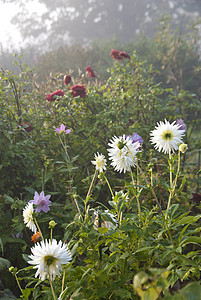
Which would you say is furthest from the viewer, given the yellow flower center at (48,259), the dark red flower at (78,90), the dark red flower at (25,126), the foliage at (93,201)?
the dark red flower at (78,90)

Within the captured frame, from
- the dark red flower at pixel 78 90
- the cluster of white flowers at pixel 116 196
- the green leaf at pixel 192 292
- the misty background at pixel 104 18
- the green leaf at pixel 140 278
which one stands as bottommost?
the green leaf at pixel 192 292

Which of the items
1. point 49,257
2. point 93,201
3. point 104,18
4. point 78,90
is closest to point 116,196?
point 49,257

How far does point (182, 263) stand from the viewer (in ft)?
2.47

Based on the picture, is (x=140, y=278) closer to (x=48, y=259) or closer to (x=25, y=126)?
(x=48, y=259)

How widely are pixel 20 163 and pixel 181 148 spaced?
107 centimetres

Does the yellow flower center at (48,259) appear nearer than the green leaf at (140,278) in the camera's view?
No

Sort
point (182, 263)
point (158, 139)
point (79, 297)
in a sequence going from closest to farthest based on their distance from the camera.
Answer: point (79, 297) < point (182, 263) < point (158, 139)

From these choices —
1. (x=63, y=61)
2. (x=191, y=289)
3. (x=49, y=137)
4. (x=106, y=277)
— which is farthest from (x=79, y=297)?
(x=63, y=61)

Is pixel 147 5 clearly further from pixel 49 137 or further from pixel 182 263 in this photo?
pixel 182 263

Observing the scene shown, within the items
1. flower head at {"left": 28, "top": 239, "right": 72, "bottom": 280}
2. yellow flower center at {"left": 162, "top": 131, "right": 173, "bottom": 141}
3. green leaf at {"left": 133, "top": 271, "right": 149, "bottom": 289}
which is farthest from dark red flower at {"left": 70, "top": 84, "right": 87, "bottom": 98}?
green leaf at {"left": 133, "top": 271, "right": 149, "bottom": 289}

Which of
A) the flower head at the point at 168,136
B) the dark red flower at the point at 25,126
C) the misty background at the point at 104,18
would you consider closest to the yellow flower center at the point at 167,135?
the flower head at the point at 168,136

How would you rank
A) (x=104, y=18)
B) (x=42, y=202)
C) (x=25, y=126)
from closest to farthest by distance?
(x=42, y=202) → (x=25, y=126) → (x=104, y=18)

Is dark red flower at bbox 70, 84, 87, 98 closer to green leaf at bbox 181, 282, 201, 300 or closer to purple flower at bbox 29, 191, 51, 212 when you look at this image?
purple flower at bbox 29, 191, 51, 212

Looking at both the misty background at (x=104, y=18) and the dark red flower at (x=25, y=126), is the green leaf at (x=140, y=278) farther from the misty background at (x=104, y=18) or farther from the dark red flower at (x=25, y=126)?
the misty background at (x=104, y=18)
